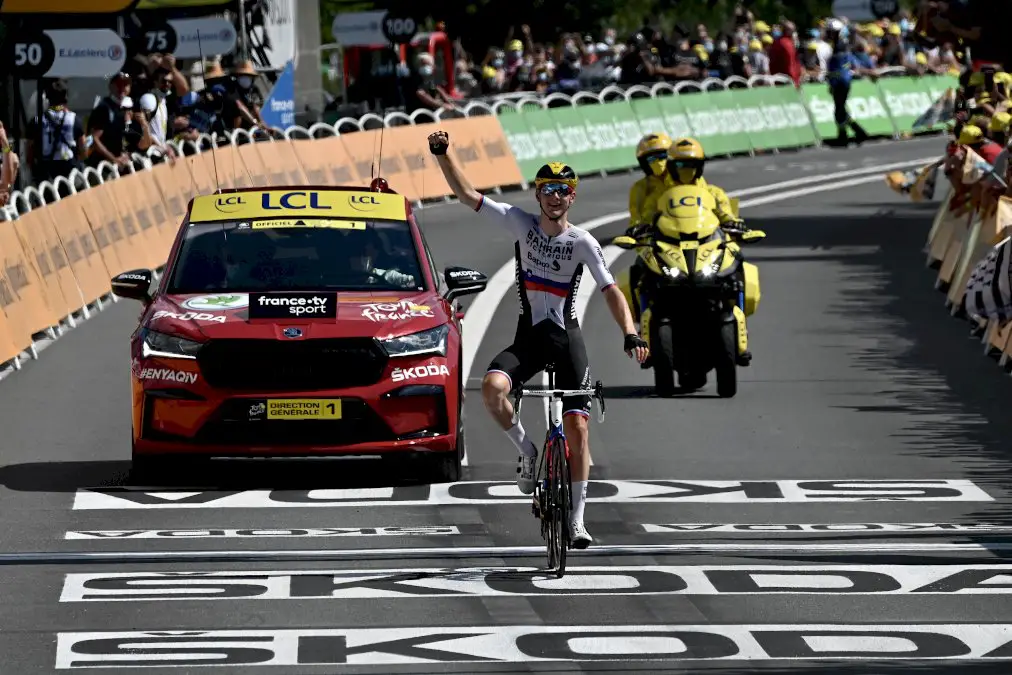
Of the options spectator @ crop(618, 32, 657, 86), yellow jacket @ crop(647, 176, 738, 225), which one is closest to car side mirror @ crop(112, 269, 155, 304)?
yellow jacket @ crop(647, 176, 738, 225)

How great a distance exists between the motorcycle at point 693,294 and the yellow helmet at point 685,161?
22cm

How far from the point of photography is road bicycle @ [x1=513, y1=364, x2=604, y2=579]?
37.7 feet

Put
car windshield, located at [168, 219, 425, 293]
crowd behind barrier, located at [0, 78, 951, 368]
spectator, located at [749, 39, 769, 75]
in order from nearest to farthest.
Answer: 1. car windshield, located at [168, 219, 425, 293]
2. crowd behind barrier, located at [0, 78, 951, 368]
3. spectator, located at [749, 39, 769, 75]

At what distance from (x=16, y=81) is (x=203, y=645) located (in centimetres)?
2171

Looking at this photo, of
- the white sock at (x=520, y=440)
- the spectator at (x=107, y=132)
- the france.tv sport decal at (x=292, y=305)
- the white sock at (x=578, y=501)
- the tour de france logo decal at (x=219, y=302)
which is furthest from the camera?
the spectator at (x=107, y=132)

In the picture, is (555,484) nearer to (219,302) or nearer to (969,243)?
(219,302)

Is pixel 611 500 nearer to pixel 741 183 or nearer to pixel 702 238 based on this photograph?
pixel 702 238

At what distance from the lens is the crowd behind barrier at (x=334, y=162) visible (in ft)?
72.6

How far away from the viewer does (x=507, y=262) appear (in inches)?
1094

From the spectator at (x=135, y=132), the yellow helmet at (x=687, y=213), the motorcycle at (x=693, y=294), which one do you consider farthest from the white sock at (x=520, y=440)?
the spectator at (x=135, y=132)

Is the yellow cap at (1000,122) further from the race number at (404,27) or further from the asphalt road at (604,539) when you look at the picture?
the race number at (404,27)

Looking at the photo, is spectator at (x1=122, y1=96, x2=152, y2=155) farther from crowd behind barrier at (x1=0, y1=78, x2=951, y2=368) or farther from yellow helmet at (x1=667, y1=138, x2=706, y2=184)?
yellow helmet at (x1=667, y1=138, x2=706, y2=184)

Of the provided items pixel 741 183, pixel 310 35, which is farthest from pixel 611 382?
pixel 310 35

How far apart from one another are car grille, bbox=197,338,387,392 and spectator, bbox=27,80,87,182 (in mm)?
14040
